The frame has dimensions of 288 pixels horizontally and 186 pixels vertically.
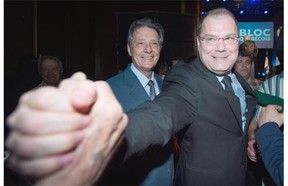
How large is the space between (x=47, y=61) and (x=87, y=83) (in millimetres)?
2858

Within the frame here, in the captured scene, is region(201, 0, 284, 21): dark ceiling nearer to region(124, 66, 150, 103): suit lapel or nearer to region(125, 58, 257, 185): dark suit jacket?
region(124, 66, 150, 103): suit lapel

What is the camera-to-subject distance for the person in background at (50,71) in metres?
3.13

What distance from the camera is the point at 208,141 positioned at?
136 cm

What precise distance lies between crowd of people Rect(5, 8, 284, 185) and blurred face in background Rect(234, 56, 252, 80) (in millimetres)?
1231

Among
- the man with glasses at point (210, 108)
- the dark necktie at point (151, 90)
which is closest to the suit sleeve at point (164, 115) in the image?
the man with glasses at point (210, 108)

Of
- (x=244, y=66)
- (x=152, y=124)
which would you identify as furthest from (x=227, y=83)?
(x=244, y=66)

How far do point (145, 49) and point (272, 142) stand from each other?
107 centimetres

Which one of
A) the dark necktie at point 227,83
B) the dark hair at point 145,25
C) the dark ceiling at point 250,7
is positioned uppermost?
the dark ceiling at point 250,7

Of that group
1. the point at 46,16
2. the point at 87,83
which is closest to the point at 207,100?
the point at 87,83

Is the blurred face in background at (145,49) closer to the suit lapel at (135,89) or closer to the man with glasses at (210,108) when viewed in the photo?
A: the suit lapel at (135,89)

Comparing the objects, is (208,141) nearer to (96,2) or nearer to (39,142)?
(39,142)

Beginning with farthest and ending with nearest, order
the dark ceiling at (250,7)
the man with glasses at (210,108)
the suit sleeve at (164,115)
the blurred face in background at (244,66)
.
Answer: the dark ceiling at (250,7) → the blurred face in background at (244,66) → the man with glasses at (210,108) → the suit sleeve at (164,115)

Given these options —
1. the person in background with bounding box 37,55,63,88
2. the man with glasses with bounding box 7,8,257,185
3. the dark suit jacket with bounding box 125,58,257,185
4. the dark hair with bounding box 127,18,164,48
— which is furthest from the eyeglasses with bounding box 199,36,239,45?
the person in background with bounding box 37,55,63,88

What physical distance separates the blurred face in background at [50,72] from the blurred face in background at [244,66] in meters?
1.76
